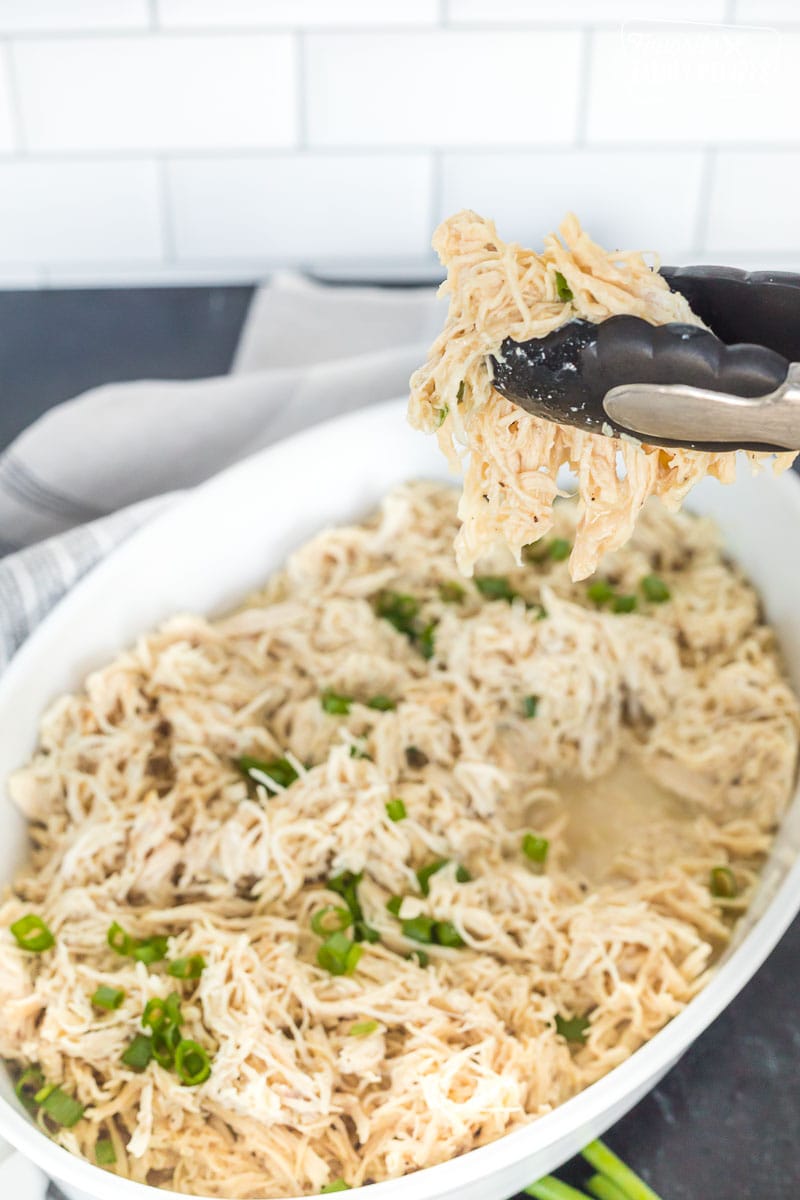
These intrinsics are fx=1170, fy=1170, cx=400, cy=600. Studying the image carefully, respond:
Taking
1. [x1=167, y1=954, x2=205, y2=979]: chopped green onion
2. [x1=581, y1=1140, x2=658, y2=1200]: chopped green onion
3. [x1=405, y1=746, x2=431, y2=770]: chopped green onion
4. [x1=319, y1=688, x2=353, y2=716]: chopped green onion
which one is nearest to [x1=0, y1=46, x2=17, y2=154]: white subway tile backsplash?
[x1=319, y1=688, x2=353, y2=716]: chopped green onion

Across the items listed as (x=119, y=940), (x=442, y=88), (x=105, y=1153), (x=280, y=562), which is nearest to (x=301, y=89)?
(x=442, y=88)

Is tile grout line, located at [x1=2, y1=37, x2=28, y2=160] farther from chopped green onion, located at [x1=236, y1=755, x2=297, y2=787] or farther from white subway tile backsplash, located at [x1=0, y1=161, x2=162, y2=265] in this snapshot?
chopped green onion, located at [x1=236, y1=755, x2=297, y2=787]

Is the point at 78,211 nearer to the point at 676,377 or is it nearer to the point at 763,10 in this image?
the point at 763,10

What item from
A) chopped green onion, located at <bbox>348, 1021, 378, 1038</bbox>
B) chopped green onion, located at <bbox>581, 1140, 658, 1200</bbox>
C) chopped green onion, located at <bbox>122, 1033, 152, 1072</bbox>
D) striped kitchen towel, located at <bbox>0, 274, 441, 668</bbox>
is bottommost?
chopped green onion, located at <bbox>581, 1140, 658, 1200</bbox>

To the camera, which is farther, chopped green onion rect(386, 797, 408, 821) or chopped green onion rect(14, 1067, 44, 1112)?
chopped green onion rect(386, 797, 408, 821)

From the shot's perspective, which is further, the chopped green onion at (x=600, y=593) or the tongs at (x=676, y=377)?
the chopped green onion at (x=600, y=593)

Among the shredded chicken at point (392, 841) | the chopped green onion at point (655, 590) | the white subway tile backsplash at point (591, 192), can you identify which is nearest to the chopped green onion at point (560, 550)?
the shredded chicken at point (392, 841)

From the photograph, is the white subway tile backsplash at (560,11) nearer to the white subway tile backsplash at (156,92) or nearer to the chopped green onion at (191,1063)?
the white subway tile backsplash at (156,92)
